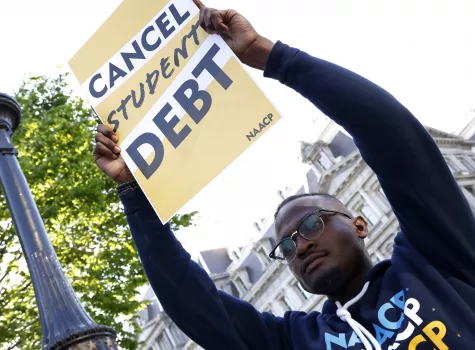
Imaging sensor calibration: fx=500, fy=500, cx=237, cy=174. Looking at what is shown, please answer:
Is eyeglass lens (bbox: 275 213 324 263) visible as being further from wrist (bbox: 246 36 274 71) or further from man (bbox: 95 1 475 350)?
wrist (bbox: 246 36 274 71)

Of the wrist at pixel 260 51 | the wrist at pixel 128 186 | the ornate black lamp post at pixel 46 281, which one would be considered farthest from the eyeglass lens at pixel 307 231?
the ornate black lamp post at pixel 46 281

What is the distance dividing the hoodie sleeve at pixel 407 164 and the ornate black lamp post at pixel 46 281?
6.26 ft

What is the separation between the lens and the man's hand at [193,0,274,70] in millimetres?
2418

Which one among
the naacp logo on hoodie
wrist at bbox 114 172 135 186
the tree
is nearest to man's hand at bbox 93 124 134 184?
wrist at bbox 114 172 135 186

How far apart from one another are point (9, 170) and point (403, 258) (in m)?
3.51

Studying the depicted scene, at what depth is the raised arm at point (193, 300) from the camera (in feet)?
8.36

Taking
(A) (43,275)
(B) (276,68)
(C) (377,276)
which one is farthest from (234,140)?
(A) (43,275)

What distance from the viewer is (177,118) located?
2746 mm

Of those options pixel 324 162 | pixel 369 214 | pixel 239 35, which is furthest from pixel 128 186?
pixel 324 162

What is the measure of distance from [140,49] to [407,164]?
170 centimetres

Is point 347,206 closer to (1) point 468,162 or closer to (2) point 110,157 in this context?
(1) point 468,162

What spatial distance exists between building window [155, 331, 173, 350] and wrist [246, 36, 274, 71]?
40547 millimetres

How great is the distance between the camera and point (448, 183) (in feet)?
6.97

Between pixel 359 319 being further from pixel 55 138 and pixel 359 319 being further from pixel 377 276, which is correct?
pixel 55 138
